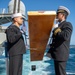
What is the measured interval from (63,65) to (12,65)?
0.77 metres

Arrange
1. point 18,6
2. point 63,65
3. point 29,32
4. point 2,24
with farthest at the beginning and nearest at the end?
1. point 2,24
2. point 18,6
3. point 29,32
4. point 63,65

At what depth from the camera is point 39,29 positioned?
12.6ft

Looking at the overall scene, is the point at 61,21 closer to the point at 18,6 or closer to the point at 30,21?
the point at 30,21

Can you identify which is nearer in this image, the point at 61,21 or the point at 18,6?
the point at 61,21

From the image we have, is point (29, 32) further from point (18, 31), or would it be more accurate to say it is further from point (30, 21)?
point (18, 31)

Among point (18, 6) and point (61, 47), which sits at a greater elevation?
point (18, 6)

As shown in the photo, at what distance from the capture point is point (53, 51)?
3.32 meters

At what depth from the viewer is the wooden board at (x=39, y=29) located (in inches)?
139

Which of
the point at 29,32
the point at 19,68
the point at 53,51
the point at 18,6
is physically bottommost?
the point at 19,68

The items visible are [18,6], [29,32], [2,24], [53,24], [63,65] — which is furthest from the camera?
[2,24]

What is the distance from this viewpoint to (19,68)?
3420 mm

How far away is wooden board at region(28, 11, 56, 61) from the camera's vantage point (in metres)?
3.53

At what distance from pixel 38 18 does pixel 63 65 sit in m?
0.89

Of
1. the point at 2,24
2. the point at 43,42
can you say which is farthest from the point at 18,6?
the point at 43,42
